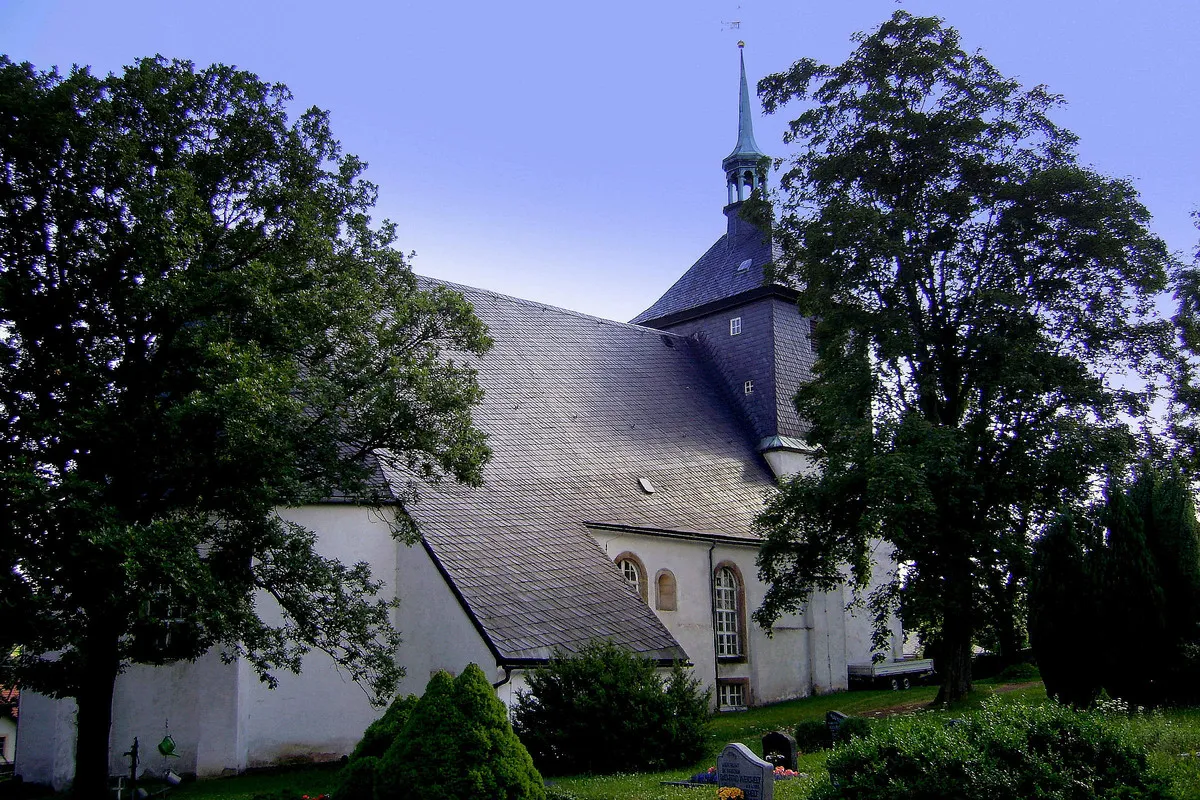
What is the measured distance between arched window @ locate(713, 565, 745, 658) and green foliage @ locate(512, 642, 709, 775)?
30.2 ft

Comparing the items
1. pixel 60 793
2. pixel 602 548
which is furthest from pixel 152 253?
pixel 602 548

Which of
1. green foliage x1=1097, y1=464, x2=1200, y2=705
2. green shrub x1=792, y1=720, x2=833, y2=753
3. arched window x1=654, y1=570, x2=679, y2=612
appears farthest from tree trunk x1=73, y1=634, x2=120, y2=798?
green foliage x1=1097, y1=464, x2=1200, y2=705

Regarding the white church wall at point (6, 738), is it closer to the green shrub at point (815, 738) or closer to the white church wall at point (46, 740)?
the white church wall at point (46, 740)

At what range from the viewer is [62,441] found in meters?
12.5

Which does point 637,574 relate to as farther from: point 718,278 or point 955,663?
point 718,278

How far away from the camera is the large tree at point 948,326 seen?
17656mm

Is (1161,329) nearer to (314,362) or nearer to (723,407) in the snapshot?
(723,407)

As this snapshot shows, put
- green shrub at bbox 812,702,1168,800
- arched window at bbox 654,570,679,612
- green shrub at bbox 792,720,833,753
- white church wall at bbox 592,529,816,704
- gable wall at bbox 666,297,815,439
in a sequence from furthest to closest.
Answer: gable wall at bbox 666,297,815,439 < arched window at bbox 654,570,679,612 < white church wall at bbox 592,529,816,704 < green shrub at bbox 792,720,833,753 < green shrub at bbox 812,702,1168,800

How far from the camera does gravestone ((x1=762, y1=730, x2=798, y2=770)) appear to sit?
41.2 ft

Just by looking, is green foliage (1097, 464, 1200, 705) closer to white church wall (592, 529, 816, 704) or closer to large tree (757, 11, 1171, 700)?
large tree (757, 11, 1171, 700)

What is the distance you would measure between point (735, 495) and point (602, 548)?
607cm

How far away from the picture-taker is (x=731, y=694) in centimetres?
2378

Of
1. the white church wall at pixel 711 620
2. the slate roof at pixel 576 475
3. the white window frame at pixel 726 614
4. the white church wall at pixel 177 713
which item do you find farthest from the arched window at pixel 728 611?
the white church wall at pixel 177 713

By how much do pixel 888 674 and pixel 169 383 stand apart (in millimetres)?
20235
